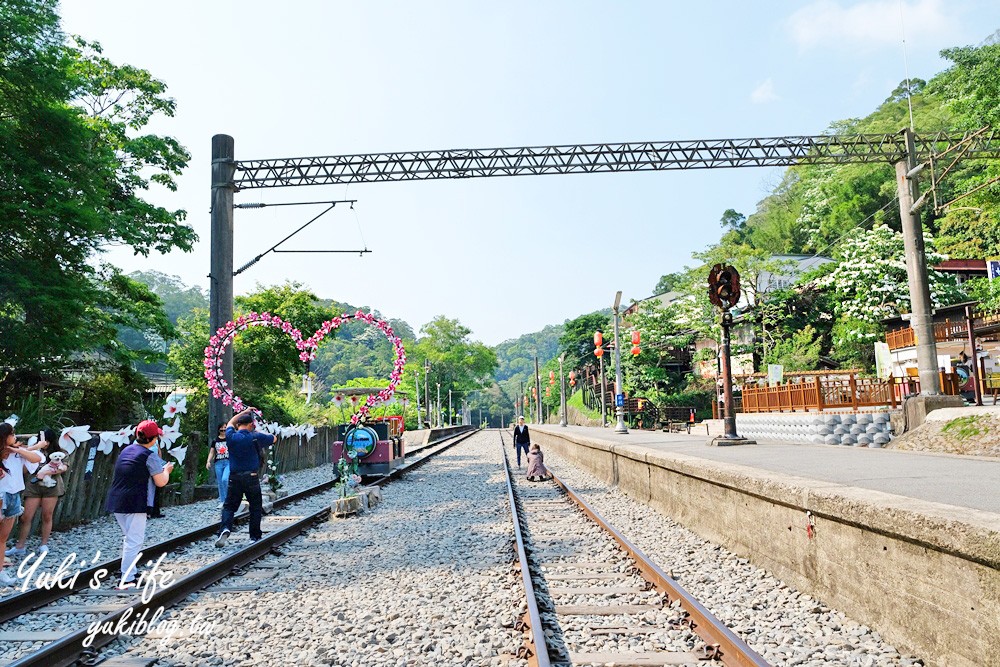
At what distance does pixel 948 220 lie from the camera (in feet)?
88.6

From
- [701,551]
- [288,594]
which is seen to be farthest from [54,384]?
[701,551]

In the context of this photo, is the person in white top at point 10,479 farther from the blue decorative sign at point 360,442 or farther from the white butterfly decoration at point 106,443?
the blue decorative sign at point 360,442

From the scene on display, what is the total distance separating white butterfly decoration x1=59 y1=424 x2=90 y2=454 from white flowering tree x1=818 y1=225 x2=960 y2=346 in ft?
106

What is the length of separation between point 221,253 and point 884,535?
48.9ft

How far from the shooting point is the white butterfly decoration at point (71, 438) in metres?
9.95

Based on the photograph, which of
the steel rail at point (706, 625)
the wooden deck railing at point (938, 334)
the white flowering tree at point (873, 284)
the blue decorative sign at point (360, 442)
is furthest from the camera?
the white flowering tree at point (873, 284)

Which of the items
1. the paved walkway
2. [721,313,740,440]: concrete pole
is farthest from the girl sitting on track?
the paved walkway

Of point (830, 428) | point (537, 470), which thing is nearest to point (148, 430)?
point (537, 470)

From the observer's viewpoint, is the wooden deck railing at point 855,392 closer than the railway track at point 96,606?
No

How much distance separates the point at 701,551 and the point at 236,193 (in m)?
14.6

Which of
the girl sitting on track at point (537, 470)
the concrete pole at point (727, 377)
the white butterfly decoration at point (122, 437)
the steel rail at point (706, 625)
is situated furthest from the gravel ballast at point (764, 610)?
the white butterfly decoration at point (122, 437)

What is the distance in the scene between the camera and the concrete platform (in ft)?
12.9

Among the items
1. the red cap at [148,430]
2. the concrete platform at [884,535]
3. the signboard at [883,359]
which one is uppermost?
the signboard at [883,359]

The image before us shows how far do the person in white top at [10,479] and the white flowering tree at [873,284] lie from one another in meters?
33.6
